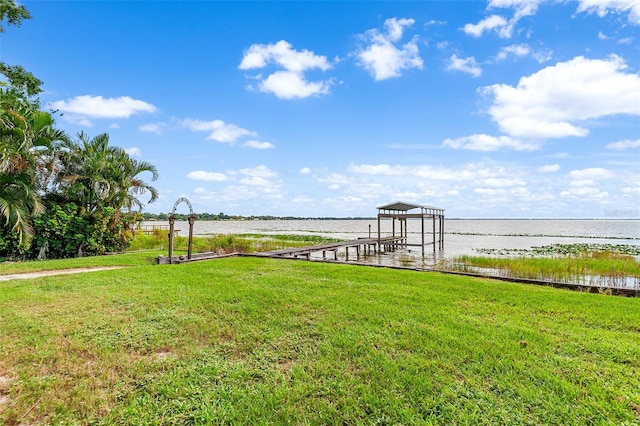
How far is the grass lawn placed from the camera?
2.63 meters

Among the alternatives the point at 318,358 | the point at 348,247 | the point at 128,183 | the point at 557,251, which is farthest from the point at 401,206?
the point at 318,358

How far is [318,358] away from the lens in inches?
138

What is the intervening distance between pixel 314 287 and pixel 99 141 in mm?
13599

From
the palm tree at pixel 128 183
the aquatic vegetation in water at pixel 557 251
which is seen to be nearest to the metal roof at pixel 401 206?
the aquatic vegetation in water at pixel 557 251

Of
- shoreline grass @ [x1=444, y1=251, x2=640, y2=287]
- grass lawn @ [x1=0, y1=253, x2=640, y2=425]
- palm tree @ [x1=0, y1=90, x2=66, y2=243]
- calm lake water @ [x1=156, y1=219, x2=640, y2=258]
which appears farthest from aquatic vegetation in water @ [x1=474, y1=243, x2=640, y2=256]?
palm tree @ [x1=0, y1=90, x2=66, y2=243]

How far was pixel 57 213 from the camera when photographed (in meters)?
12.3

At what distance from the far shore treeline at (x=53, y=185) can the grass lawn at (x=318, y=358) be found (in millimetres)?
6767

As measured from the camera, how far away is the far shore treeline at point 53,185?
34.7 feet

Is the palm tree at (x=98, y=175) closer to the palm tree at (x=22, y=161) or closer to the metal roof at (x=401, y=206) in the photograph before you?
the palm tree at (x=22, y=161)

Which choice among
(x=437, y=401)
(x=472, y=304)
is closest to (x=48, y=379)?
(x=437, y=401)

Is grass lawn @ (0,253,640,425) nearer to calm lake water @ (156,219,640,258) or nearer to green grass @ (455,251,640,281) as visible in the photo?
green grass @ (455,251,640,281)

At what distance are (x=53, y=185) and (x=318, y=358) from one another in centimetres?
1478

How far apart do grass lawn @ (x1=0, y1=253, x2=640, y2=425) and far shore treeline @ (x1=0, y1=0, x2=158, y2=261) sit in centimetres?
677

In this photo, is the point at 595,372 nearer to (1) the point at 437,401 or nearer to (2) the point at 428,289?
(1) the point at 437,401
